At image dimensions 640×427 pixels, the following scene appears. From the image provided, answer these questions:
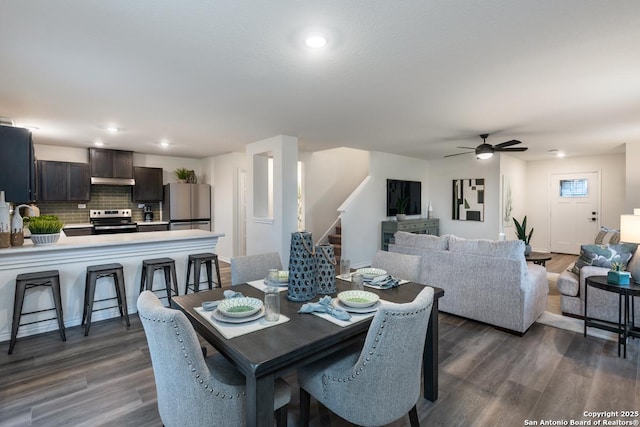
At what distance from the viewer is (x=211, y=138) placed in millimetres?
5195

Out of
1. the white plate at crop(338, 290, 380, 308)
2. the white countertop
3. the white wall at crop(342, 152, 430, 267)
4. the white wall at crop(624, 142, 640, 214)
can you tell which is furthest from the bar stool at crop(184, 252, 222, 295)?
the white wall at crop(624, 142, 640, 214)

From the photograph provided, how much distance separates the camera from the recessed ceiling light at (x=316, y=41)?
2018 millimetres

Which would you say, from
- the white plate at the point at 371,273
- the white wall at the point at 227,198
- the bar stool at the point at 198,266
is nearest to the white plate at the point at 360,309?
the white plate at the point at 371,273

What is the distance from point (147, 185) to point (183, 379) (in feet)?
20.7

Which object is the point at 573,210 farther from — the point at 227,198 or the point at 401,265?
the point at 227,198

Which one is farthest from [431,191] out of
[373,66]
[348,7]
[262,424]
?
[262,424]

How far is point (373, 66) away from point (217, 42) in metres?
1.15

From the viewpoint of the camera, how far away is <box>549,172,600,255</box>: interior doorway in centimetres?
724

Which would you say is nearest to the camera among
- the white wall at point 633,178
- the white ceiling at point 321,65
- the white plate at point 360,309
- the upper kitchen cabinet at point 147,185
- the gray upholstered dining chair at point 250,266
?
the white plate at point 360,309

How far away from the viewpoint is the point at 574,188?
751cm

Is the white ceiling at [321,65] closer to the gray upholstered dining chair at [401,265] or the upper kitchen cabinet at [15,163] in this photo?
the upper kitchen cabinet at [15,163]

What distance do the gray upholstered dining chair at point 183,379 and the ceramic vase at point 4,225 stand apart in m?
2.80

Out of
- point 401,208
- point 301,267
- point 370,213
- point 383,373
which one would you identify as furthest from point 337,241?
point 383,373

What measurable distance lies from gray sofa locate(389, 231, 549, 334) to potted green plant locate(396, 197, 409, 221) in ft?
10.2
